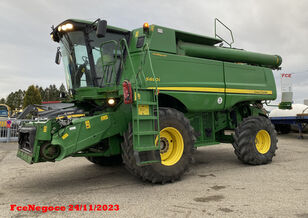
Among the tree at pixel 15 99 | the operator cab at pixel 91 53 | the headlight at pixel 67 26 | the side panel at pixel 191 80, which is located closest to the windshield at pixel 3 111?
the operator cab at pixel 91 53

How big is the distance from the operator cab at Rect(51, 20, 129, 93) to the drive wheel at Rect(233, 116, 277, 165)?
124 inches

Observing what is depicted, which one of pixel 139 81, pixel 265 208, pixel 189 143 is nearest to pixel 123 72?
pixel 139 81

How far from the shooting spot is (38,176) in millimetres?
5473

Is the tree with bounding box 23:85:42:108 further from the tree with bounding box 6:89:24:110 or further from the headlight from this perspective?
the headlight

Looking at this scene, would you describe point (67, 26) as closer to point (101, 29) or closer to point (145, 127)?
point (101, 29)

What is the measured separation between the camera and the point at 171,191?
4.17m

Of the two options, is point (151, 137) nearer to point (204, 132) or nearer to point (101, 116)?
point (101, 116)

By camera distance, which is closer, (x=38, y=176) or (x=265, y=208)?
(x=265, y=208)

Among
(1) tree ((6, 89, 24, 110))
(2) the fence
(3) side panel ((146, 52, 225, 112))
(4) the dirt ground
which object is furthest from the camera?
(1) tree ((6, 89, 24, 110))

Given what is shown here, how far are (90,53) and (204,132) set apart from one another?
3.14 metres

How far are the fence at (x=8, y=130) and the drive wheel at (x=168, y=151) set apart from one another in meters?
10.5

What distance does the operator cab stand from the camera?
4.93 metres

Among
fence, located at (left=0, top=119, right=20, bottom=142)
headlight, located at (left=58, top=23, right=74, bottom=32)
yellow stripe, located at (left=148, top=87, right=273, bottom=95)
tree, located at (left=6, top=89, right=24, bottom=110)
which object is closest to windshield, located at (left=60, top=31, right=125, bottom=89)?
headlight, located at (left=58, top=23, right=74, bottom=32)

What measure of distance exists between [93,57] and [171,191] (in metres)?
2.83
